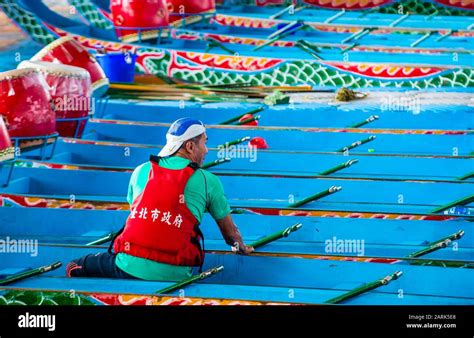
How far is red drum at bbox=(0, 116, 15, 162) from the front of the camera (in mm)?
6914

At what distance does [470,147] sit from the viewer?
26.8ft

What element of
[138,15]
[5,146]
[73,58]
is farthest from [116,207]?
[138,15]

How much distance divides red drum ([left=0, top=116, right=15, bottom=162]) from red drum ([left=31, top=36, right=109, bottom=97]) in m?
1.85

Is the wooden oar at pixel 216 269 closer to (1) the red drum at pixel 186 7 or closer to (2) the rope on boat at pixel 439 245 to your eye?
(2) the rope on boat at pixel 439 245

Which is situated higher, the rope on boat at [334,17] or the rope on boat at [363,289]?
the rope on boat at [334,17]

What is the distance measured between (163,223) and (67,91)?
2660 mm

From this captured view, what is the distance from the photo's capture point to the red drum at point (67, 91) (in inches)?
322

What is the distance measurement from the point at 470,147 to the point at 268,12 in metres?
6.07

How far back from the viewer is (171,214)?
5711 millimetres

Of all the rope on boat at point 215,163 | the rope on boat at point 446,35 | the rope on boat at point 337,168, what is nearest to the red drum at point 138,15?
the rope on boat at point 446,35

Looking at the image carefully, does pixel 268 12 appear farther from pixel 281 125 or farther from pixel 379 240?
pixel 379 240

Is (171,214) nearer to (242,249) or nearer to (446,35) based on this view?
(242,249)

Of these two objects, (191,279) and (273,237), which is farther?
(273,237)
